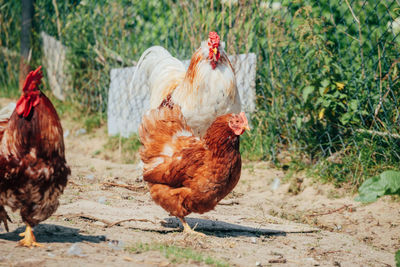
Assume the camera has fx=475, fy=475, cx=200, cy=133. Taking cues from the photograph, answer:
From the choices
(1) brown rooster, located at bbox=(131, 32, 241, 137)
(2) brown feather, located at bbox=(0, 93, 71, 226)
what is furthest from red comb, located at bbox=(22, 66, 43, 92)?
(1) brown rooster, located at bbox=(131, 32, 241, 137)

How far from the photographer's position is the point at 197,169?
12.8 ft

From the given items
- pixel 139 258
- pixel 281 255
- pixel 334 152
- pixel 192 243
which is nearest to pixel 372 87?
pixel 334 152

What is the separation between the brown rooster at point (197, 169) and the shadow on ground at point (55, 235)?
696 millimetres

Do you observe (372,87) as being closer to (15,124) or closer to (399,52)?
(399,52)

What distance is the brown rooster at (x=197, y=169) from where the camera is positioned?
3.84 m

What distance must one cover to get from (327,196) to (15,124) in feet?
12.0

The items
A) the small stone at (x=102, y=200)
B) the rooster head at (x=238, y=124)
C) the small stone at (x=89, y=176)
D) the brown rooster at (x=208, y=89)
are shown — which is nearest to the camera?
the rooster head at (x=238, y=124)

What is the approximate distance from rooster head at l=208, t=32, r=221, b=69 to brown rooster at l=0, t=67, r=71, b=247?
7.20 ft

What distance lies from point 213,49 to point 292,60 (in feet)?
5.62

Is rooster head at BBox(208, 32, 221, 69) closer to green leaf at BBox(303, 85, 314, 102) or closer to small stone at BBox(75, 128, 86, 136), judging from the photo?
green leaf at BBox(303, 85, 314, 102)

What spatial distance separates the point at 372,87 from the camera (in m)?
5.54

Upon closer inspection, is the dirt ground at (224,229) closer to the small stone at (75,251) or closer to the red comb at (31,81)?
the small stone at (75,251)


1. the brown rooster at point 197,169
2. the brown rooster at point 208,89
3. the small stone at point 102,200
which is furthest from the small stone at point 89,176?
the brown rooster at point 197,169

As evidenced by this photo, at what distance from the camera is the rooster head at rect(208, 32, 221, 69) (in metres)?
4.98
